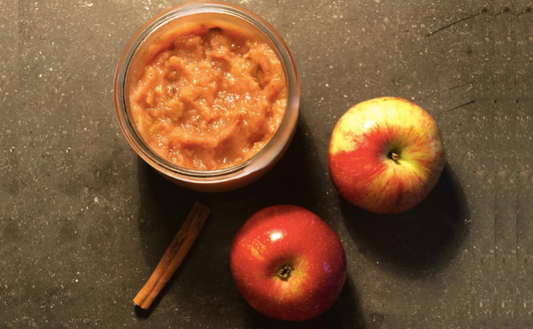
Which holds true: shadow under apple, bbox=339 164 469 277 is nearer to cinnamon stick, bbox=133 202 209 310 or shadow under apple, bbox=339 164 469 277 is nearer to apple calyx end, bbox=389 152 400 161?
apple calyx end, bbox=389 152 400 161

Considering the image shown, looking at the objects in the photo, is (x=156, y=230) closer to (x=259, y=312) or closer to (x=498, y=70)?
(x=259, y=312)

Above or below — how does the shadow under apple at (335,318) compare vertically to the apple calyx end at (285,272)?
below

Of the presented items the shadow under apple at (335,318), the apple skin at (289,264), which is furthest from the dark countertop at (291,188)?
the apple skin at (289,264)

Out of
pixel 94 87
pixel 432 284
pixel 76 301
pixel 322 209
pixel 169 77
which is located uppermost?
pixel 169 77

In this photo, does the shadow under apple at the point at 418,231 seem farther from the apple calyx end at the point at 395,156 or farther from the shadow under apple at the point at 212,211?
the apple calyx end at the point at 395,156

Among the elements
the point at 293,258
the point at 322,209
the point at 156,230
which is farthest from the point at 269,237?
the point at 156,230

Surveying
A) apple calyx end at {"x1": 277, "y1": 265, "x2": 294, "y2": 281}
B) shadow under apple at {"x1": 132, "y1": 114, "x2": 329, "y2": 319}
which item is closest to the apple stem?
apple calyx end at {"x1": 277, "y1": 265, "x2": 294, "y2": 281}

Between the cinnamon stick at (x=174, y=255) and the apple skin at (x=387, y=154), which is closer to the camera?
the apple skin at (x=387, y=154)
